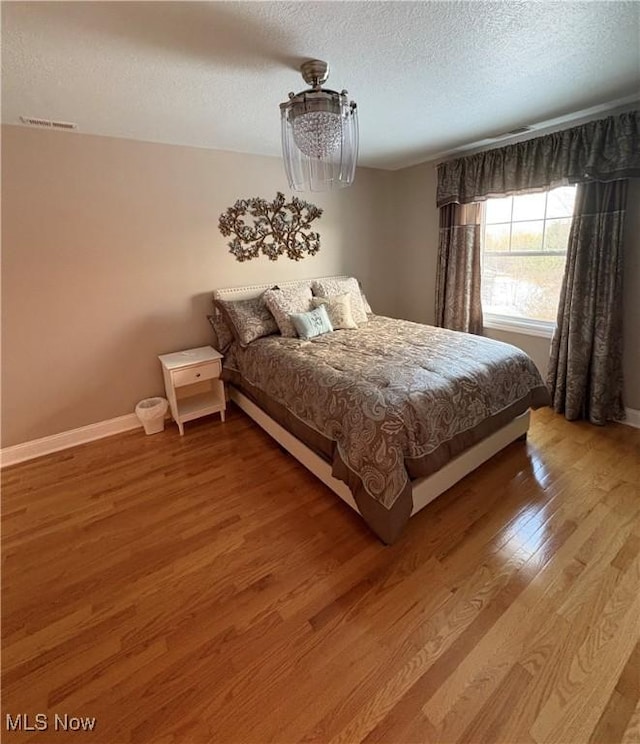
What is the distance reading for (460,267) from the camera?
3.56 meters

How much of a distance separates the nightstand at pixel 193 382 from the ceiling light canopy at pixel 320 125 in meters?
1.58

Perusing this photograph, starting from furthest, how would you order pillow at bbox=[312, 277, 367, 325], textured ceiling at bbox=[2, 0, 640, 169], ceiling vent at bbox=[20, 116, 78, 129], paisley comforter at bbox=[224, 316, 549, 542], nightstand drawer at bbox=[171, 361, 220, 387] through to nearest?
pillow at bbox=[312, 277, 367, 325]
nightstand drawer at bbox=[171, 361, 220, 387]
ceiling vent at bbox=[20, 116, 78, 129]
paisley comforter at bbox=[224, 316, 549, 542]
textured ceiling at bbox=[2, 0, 640, 169]

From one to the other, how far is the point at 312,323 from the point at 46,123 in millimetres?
2173

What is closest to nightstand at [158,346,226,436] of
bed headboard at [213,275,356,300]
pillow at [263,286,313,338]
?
bed headboard at [213,275,356,300]

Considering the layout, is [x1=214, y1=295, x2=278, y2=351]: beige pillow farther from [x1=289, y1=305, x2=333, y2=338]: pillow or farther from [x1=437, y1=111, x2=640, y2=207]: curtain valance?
[x1=437, y1=111, x2=640, y2=207]: curtain valance

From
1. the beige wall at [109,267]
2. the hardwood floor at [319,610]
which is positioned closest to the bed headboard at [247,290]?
the beige wall at [109,267]

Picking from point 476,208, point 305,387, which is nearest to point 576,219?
point 476,208

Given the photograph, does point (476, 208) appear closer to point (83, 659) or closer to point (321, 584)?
point (321, 584)

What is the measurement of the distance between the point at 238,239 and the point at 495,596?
10.4ft

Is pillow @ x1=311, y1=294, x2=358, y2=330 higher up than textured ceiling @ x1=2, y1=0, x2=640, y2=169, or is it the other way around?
textured ceiling @ x1=2, y1=0, x2=640, y2=169

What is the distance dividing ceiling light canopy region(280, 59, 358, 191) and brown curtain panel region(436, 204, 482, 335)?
1831mm

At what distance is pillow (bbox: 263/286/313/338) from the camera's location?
299 centimetres

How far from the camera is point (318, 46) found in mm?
1585

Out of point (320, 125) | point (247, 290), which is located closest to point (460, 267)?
point (247, 290)
